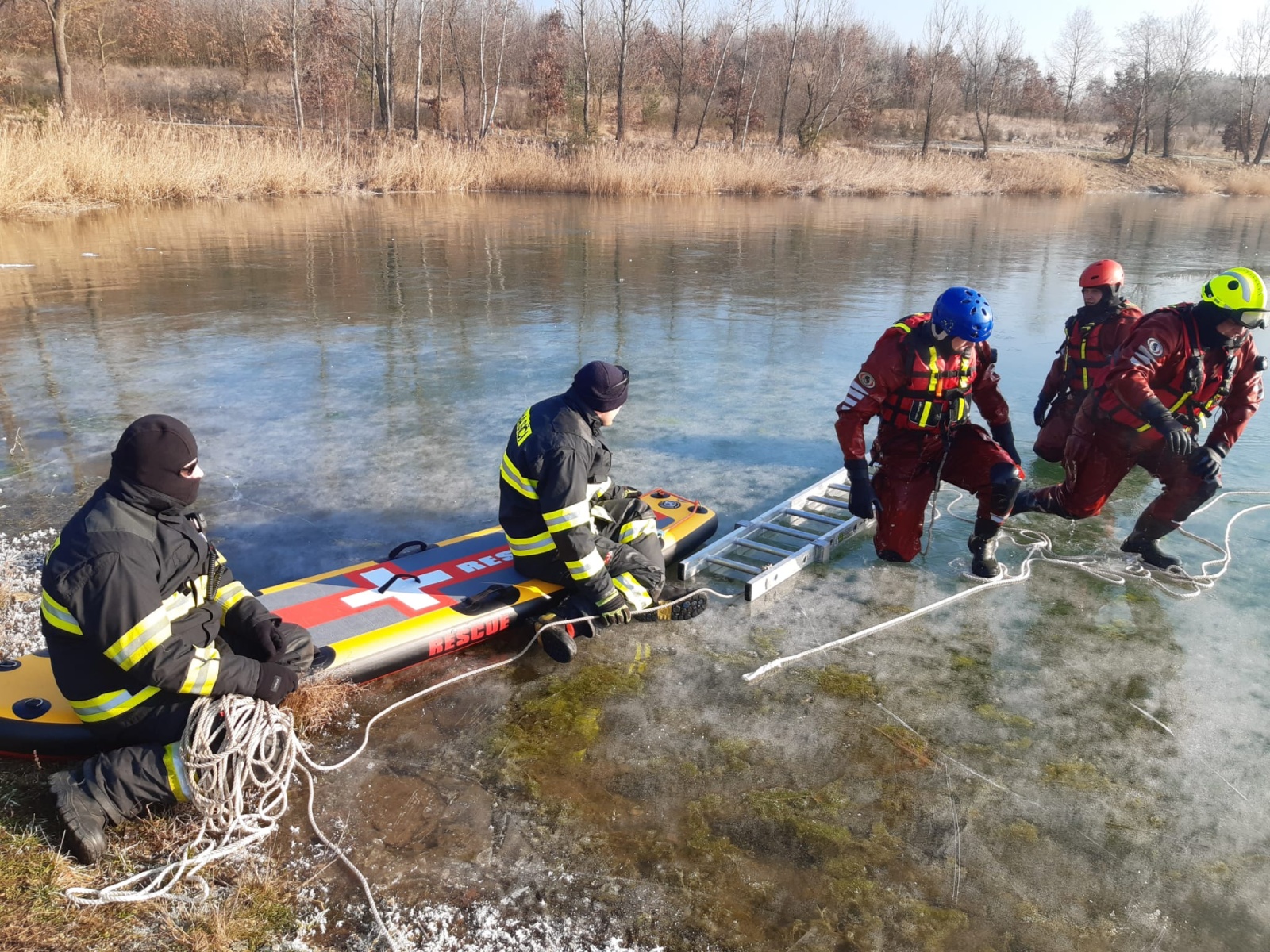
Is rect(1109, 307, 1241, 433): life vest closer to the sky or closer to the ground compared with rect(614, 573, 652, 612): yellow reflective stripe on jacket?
closer to the sky

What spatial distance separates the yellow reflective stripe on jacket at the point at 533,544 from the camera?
3.79 meters

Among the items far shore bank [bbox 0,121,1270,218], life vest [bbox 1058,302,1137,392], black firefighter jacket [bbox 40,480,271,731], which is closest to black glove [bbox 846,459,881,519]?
life vest [bbox 1058,302,1137,392]

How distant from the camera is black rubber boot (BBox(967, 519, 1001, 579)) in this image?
4.37 meters

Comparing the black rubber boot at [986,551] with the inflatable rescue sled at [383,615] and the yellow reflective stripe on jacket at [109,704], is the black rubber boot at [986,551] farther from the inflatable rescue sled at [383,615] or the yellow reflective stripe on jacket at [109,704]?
the yellow reflective stripe on jacket at [109,704]

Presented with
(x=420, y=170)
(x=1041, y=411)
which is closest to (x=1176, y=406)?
(x=1041, y=411)

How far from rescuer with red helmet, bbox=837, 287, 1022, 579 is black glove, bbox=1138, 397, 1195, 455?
670 millimetres

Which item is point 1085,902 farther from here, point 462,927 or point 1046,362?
point 1046,362

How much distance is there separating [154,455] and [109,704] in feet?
2.69

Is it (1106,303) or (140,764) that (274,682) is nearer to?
(140,764)

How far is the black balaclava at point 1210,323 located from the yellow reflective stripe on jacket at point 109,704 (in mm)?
4892

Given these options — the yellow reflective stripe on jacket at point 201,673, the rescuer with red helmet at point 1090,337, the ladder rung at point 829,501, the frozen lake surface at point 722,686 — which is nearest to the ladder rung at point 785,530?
the frozen lake surface at point 722,686

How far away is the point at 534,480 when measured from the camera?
11.9 ft

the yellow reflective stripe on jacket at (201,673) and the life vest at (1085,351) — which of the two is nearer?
the yellow reflective stripe on jacket at (201,673)

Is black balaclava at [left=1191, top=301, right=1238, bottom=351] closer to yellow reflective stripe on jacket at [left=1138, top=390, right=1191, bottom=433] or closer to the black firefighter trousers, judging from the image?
yellow reflective stripe on jacket at [left=1138, top=390, right=1191, bottom=433]
